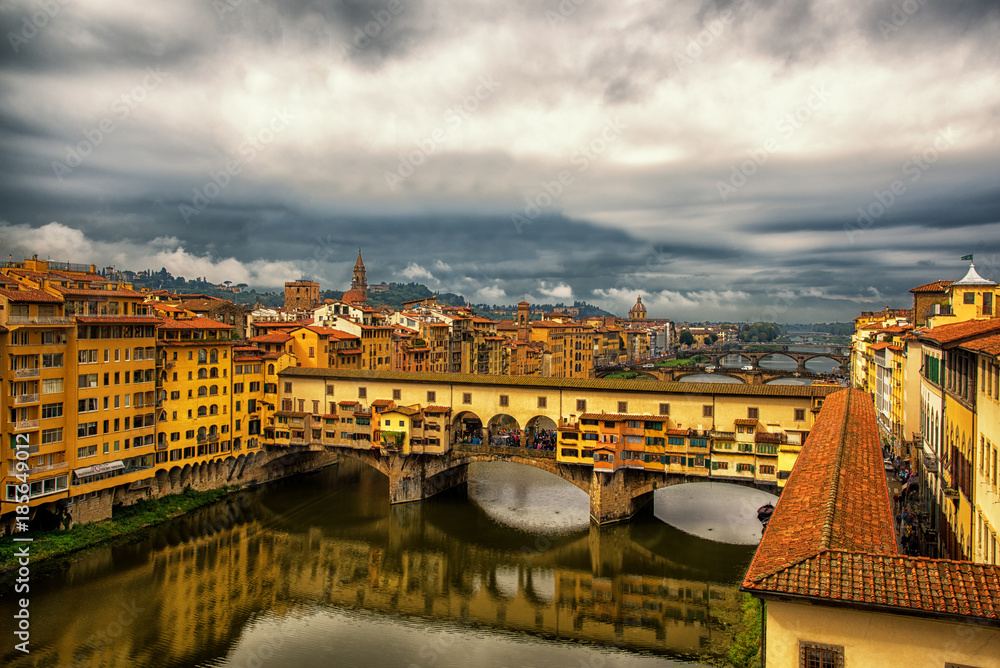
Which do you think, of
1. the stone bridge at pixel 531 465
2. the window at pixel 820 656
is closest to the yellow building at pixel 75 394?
the stone bridge at pixel 531 465

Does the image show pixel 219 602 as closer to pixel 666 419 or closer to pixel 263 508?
pixel 263 508

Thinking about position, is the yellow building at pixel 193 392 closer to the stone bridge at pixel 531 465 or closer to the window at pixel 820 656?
the stone bridge at pixel 531 465

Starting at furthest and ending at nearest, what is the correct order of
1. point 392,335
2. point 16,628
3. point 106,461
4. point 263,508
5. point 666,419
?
point 392,335 < point 263,508 < point 666,419 < point 106,461 < point 16,628

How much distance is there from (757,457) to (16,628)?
3574 cm

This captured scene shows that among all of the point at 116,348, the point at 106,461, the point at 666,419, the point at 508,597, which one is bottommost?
the point at 508,597

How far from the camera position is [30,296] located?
3278 cm

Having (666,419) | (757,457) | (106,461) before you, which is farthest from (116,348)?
(757,457)

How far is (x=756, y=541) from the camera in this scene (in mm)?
37344

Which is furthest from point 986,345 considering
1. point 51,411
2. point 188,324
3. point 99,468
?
point 188,324

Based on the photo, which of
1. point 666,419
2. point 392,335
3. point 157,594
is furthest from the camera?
point 392,335

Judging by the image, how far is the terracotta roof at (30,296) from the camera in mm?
31784

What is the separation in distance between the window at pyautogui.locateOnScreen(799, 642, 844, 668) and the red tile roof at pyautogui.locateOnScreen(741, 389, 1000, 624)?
0.83 m

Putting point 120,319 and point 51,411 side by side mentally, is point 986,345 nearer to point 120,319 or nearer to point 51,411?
point 51,411

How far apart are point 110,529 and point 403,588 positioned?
55.8ft
